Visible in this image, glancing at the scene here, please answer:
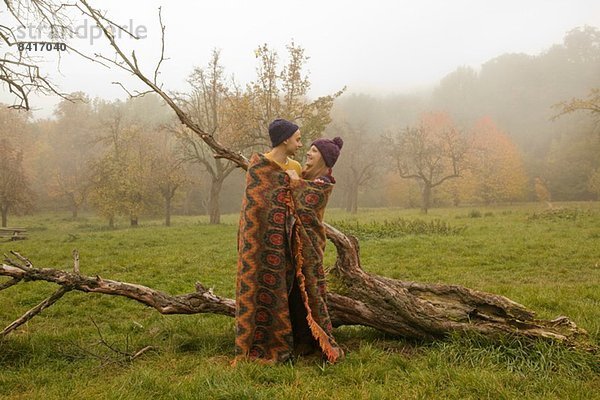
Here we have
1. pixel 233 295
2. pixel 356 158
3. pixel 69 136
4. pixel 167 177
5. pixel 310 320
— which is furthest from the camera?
pixel 69 136

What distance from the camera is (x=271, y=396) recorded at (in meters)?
3.53

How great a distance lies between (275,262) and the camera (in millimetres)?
4492

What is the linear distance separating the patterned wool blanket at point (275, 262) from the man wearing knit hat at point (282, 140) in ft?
0.61

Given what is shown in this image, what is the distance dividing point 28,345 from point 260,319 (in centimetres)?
304

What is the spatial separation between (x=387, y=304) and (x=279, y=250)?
156 cm

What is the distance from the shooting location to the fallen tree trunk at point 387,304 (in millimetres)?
4768

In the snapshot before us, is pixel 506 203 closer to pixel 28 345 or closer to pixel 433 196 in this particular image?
pixel 433 196

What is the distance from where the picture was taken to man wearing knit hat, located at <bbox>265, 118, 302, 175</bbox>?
4.51m

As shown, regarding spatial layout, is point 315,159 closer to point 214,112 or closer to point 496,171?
point 214,112

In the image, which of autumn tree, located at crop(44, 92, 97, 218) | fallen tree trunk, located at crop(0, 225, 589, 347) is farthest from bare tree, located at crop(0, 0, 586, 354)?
autumn tree, located at crop(44, 92, 97, 218)

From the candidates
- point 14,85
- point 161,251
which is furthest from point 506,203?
point 14,85

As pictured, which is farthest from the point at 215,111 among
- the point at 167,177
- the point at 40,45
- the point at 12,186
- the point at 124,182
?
the point at 40,45

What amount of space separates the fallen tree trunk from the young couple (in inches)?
28.8

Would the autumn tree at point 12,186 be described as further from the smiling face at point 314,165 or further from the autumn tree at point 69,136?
the smiling face at point 314,165
